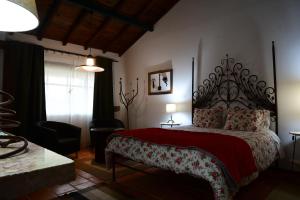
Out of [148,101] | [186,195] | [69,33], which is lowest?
[186,195]

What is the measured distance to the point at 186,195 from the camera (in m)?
2.48

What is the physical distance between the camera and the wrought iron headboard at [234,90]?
354 cm

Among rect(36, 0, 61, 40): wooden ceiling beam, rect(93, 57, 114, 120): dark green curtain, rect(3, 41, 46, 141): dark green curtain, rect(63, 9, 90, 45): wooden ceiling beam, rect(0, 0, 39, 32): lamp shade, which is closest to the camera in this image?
rect(0, 0, 39, 32): lamp shade

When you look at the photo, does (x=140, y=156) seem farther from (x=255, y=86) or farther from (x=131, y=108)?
(x=131, y=108)

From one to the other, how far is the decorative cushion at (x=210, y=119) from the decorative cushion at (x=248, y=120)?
0.23 m

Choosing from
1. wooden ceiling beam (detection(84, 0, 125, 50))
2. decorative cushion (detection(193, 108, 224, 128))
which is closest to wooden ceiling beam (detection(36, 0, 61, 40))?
wooden ceiling beam (detection(84, 0, 125, 50))

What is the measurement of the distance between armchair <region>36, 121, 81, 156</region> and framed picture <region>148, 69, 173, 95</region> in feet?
7.01

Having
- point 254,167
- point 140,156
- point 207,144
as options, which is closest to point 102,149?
point 140,156

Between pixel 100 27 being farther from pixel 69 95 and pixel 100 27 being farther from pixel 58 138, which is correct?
pixel 58 138

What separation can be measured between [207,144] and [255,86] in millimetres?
2212

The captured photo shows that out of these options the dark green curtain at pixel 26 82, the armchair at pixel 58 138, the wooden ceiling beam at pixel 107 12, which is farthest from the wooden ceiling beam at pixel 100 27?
the armchair at pixel 58 138

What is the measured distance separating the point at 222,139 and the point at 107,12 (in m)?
3.53

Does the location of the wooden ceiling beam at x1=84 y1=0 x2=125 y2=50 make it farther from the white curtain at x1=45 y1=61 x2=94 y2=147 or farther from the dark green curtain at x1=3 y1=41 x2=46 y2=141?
the dark green curtain at x1=3 y1=41 x2=46 y2=141

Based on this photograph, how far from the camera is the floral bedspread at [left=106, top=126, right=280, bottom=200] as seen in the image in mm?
1810
